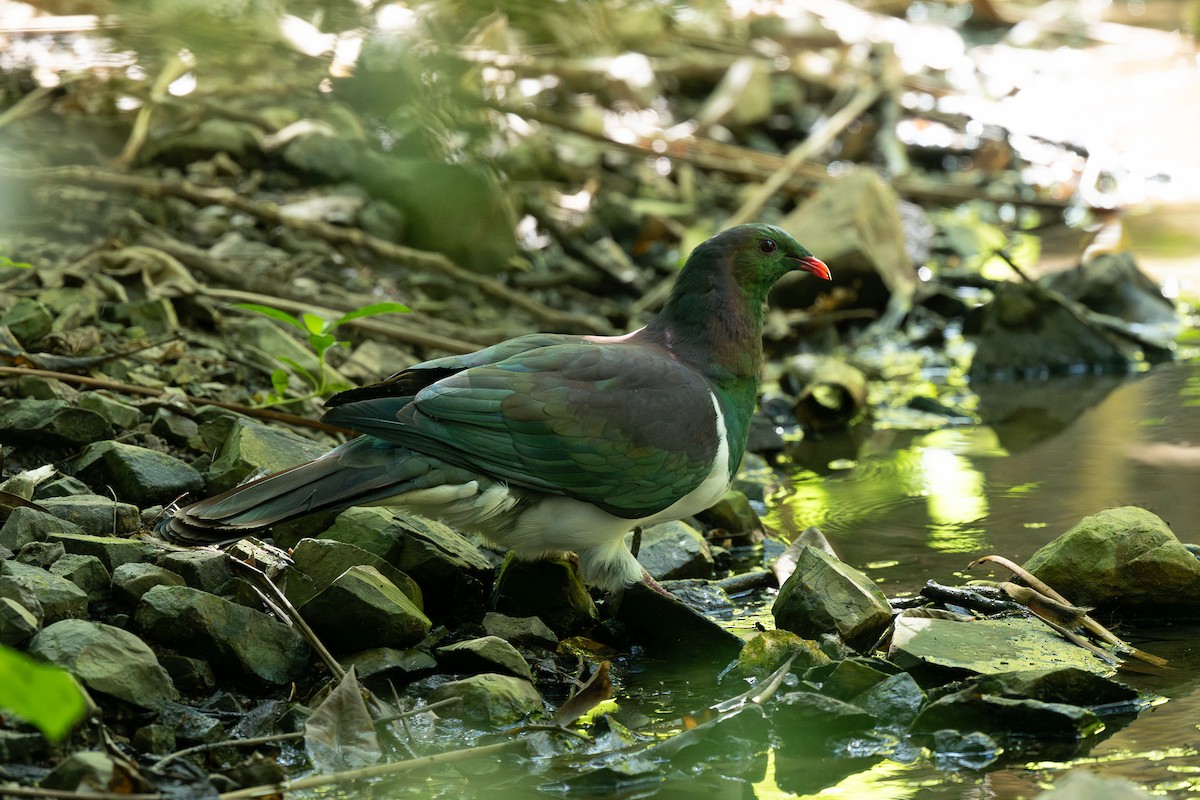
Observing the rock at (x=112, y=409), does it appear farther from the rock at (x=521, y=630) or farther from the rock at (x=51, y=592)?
the rock at (x=521, y=630)

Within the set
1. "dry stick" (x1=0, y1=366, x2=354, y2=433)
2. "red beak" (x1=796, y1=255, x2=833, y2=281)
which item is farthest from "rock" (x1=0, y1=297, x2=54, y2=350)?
"red beak" (x1=796, y1=255, x2=833, y2=281)

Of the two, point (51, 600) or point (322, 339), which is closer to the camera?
point (51, 600)

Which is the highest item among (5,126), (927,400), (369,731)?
(5,126)

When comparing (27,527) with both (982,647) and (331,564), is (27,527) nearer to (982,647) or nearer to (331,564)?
(331,564)

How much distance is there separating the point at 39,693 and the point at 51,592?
1.20m

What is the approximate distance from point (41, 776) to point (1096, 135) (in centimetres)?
952

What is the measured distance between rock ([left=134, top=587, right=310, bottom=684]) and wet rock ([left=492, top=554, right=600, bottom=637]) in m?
0.73

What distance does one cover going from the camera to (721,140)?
9281 mm

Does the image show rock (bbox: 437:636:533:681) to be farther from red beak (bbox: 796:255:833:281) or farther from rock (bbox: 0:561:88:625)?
red beak (bbox: 796:255:833:281)

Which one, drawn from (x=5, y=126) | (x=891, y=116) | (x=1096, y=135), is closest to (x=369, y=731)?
(x=5, y=126)

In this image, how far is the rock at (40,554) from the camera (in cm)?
305

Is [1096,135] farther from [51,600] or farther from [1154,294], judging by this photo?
[51,600]

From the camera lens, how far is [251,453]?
3768 millimetres

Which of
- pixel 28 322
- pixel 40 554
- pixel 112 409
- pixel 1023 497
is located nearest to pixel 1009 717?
pixel 1023 497
